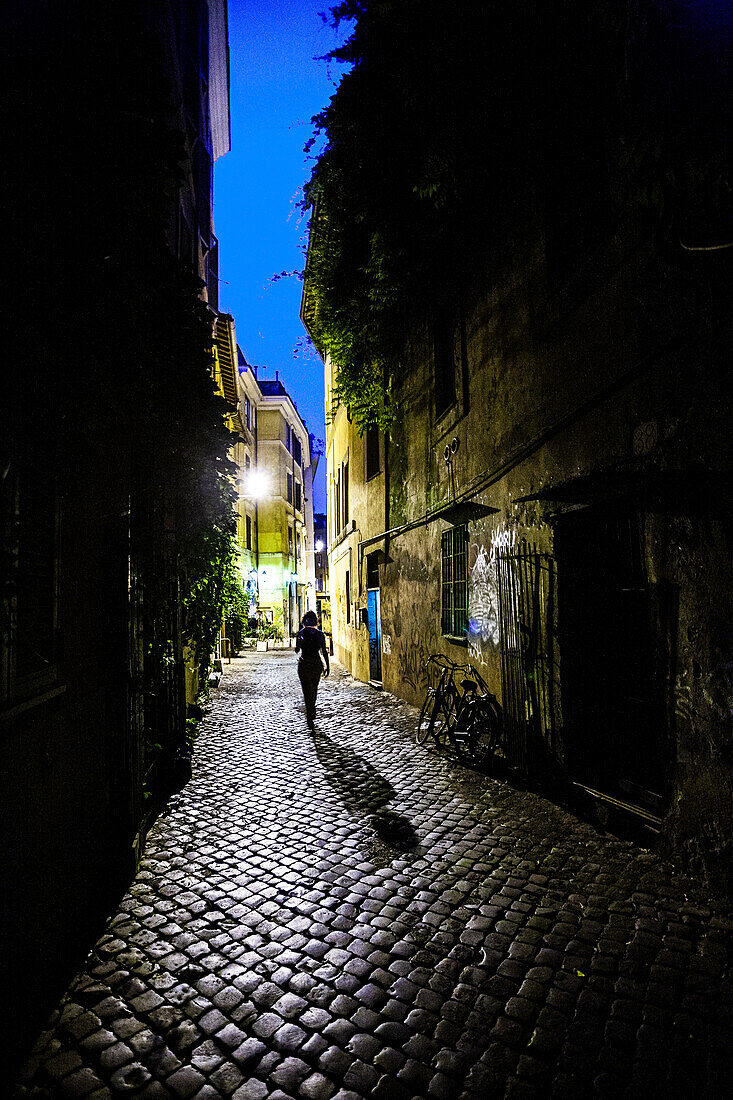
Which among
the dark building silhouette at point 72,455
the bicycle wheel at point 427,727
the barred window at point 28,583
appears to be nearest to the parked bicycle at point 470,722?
the bicycle wheel at point 427,727

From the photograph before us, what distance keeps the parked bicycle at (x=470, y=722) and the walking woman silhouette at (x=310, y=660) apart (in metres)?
2.03

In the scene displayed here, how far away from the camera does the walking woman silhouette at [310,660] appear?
8.95 meters

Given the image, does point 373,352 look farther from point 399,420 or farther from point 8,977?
point 8,977

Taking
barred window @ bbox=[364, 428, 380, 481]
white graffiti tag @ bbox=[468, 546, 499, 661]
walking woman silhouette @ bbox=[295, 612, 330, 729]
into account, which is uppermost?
barred window @ bbox=[364, 428, 380, 481]

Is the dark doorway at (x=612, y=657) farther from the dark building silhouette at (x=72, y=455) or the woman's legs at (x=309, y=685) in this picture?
the woman's legs at (x=309, y=685)

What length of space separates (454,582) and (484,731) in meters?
2.57

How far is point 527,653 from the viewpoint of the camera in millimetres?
6031

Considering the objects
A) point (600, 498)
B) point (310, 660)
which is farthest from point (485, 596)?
point (310, 660)

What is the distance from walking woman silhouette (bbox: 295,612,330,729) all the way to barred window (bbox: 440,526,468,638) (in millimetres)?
2124

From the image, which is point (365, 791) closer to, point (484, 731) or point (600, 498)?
point (484, 731)

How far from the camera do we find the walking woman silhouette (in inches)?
352

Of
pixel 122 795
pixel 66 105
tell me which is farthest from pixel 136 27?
pixel 122 795

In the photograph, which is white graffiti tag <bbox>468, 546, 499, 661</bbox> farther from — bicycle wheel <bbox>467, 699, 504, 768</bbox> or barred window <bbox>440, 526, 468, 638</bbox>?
bicycle wheel <bbox>467, 699, 504, 768</bbox>

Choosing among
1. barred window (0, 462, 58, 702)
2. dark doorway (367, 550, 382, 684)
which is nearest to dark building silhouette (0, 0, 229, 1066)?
barred window (0, 462, 58, 702)
